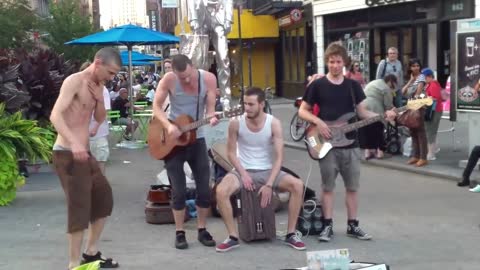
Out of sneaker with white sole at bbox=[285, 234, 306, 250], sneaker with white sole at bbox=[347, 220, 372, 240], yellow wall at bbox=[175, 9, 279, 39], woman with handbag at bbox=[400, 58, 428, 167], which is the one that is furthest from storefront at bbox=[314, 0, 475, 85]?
sneaker with white sole at bbox=[285, 234, 306, 250]

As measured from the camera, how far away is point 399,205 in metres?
8.62

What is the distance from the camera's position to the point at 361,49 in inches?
903

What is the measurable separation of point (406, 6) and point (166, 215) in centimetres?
1411

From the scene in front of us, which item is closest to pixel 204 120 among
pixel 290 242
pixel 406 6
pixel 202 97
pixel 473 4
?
pixel 202 97

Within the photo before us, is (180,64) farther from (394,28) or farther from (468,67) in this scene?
(394,28)

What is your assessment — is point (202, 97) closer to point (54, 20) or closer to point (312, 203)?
point (312, 203)

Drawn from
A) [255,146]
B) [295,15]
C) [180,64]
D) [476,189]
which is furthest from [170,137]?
[295,15]

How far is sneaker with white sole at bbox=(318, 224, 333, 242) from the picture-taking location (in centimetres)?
685

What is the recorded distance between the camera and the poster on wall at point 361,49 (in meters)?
22.6

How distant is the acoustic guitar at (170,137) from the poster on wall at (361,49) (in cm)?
1650

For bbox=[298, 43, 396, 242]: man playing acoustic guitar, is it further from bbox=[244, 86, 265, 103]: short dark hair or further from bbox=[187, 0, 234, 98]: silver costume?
bbox=[187, 0, 234, 98]: silver costume

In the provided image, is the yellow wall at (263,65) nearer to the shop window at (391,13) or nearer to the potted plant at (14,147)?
the shop window at (391,13)

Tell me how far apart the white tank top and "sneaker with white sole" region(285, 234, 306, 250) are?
694 mm

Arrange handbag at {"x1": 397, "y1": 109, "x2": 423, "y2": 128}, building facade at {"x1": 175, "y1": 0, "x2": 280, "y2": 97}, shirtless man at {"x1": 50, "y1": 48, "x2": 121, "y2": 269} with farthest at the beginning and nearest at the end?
1. building facade at {"x1": 175, "y1": 0, "x2": 280, "y2": 97}
2. handbag at {"x1": 397, "y1": 109, "x2": 423, "y2": 128}
3. shirtless man at {"x1": 50, "y1": 48, "x2": 121, "y2": 269}
